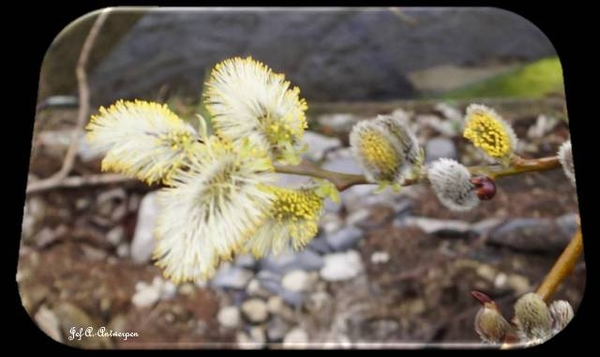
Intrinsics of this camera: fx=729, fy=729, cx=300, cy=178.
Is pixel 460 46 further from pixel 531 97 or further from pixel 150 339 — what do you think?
pixel 150 339

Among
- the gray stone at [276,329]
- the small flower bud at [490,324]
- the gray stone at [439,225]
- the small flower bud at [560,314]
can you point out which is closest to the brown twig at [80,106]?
the gray stone at [276,329]

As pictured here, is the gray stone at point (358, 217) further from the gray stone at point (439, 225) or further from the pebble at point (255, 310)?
the pebble at point (255, 310)

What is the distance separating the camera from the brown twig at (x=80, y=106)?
4.00 ft

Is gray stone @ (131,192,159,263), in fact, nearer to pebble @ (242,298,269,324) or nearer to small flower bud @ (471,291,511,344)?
pebble @ (242,298,269,324)

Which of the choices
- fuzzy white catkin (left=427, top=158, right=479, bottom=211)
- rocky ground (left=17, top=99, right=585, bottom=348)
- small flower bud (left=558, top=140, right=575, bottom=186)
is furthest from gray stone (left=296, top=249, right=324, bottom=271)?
small flower bud (left=558, top=140, right=575, bottom=186)

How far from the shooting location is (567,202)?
120 centimetres

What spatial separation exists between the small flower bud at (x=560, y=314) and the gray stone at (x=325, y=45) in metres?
0.44

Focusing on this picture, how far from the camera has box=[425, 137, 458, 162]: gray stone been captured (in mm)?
1225

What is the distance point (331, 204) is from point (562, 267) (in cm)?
38

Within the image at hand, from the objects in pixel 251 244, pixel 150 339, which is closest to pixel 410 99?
pixel 251 244

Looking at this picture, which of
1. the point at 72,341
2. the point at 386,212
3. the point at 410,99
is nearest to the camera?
the point at 72,341

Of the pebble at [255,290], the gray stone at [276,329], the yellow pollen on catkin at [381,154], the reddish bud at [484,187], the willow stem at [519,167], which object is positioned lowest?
the gray stone at [276,329]

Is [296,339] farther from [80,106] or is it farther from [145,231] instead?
[80,106]

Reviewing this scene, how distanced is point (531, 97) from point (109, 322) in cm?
81
